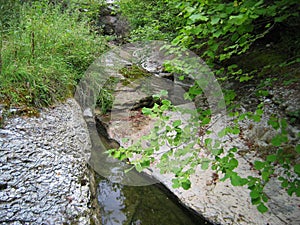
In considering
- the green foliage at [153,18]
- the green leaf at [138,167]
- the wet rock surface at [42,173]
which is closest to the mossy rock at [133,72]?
the green foliage at [153,18]

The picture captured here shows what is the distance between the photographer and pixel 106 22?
26.8 ft

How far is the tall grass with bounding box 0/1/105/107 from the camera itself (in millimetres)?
2525

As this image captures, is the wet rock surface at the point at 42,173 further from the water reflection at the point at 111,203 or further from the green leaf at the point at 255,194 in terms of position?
the green leaf at the point at 255,194

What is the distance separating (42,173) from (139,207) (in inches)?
44.6

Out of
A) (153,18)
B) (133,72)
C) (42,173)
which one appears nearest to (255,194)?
(42,173)

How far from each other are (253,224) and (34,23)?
155 inches

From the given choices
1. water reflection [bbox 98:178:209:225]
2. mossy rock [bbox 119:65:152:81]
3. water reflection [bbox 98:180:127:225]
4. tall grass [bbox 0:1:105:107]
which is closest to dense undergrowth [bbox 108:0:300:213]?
water reflection [bbox 98:178:209:225]

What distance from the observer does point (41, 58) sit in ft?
9.80

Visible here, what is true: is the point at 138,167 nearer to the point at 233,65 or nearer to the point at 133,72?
the point at 233,65

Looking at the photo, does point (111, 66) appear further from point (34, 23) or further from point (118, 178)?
point (118, 178)

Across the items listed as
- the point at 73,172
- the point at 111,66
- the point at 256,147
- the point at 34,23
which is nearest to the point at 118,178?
the point at 73,172

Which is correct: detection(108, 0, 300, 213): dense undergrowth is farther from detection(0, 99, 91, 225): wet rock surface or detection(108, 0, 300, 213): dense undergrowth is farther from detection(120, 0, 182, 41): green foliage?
detection(0, 99, 91, 225): wet rock surface

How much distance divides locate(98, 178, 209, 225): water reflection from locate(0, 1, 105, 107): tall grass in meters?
1.37

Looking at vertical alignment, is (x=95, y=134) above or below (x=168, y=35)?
below
